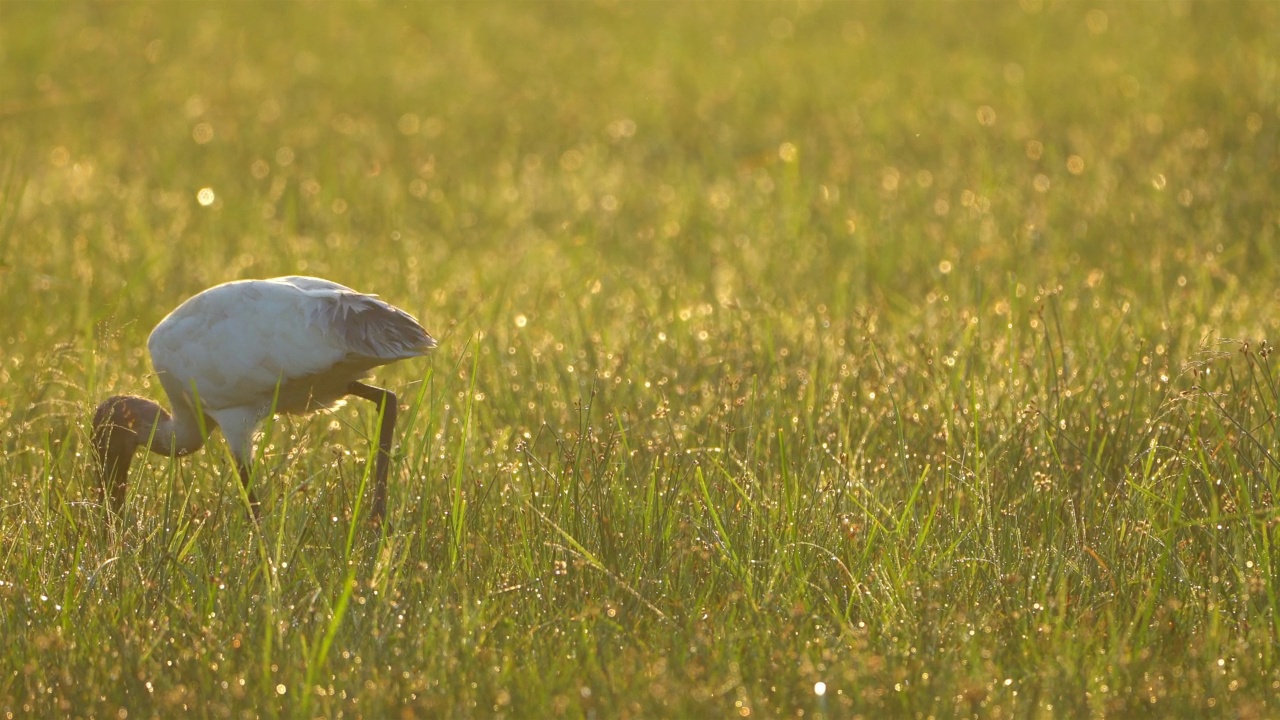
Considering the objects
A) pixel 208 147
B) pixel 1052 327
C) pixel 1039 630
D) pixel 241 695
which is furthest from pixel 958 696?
pixel 208 147

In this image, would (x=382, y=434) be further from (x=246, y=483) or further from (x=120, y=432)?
(x=120, y=432)

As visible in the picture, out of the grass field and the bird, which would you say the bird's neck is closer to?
the bird

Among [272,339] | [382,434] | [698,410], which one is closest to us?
[272,339]

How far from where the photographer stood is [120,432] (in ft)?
11.6

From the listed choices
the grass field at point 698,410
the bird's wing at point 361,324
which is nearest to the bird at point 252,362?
the bird's wing at point 361,324

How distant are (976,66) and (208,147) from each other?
5221mm

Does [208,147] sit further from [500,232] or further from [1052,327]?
[1052,327]

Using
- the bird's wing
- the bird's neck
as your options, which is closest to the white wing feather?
the bird's wing

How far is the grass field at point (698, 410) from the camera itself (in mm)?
2789

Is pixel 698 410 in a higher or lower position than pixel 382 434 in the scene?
lower

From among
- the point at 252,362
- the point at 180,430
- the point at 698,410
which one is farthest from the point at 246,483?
the point at 698,410

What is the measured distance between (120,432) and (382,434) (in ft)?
1.96

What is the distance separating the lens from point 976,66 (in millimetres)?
10758

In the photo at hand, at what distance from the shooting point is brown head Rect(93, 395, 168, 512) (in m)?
3.49
